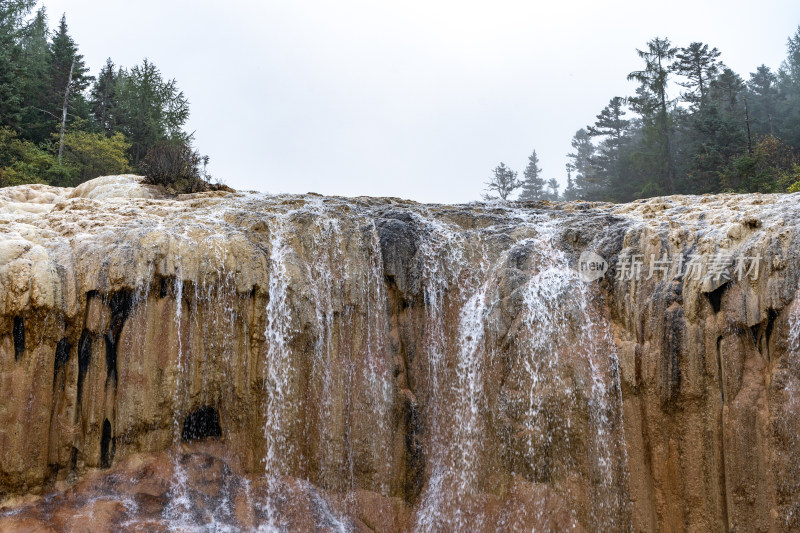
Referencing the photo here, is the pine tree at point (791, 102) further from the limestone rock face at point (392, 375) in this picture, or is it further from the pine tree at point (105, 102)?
the pine tree at point (105, 102)

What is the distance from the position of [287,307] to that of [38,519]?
483 cm

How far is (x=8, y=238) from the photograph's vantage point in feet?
31.7

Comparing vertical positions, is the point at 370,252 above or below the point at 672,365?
above

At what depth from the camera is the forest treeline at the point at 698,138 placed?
25.6 metres

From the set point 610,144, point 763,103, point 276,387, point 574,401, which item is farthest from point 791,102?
point 276,387

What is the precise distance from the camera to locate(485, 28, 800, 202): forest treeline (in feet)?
84.1

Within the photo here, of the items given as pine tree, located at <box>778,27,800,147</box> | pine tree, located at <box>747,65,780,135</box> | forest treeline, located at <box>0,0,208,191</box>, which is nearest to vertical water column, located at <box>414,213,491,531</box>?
forest treeline, located at <box>0,0,208,191</box>

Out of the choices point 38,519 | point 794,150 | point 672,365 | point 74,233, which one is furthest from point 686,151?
point 38,519

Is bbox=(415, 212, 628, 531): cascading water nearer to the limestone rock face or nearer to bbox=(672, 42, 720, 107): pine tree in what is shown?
the limestone rock face

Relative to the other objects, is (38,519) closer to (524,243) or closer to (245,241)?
(245,241)

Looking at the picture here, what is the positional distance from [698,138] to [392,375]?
26266 mm

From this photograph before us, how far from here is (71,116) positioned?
25688 mm

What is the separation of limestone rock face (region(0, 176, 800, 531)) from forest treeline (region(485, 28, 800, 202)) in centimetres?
1223

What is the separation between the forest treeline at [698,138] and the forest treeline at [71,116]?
22013mm
